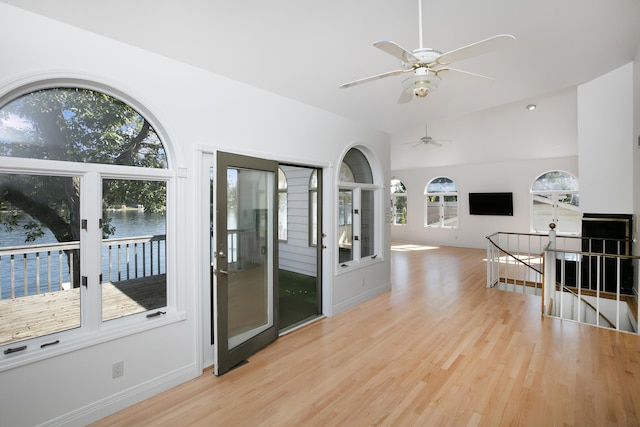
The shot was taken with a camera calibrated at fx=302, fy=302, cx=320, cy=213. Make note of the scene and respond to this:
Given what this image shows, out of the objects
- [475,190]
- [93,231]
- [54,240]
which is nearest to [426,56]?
[93,231]

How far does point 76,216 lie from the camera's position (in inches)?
89.8

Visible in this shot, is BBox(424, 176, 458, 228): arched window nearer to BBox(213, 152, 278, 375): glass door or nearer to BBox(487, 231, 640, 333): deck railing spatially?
BBox(487, 231, 640, 333): deck railing

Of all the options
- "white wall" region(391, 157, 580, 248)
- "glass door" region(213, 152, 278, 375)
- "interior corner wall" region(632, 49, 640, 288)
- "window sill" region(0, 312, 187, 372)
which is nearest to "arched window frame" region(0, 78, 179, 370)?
"window sill" region(0, 312, 187, 372)

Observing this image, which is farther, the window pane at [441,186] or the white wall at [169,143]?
the window pane at [441,186]

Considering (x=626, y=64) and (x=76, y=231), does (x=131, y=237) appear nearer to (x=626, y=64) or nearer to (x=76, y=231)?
(x=76, y=231)

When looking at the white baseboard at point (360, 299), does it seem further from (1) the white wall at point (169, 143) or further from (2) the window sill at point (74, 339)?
(2) the window sill at point (74, 339)

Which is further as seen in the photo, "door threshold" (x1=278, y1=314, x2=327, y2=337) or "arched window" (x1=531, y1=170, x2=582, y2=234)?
"arched window" (x1=531, y1=170, x2=582, y2=234)

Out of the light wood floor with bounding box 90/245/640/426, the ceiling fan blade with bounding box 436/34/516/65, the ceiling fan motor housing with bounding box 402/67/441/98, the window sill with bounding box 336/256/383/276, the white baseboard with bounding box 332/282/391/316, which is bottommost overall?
the light wood floor with bounding box 90/245/640/426

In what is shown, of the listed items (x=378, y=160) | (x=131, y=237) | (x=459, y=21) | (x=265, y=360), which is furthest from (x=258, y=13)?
(x=378, y=160)

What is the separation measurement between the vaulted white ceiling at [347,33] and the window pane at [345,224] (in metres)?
1.77

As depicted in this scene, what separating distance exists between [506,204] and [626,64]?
639 centimetres

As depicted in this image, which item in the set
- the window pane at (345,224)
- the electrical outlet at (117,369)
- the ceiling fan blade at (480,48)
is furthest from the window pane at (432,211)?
the electrical outlet at (117,369)

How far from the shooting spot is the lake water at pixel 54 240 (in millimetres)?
2043

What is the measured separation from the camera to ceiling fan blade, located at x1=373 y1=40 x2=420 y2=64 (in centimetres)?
173
